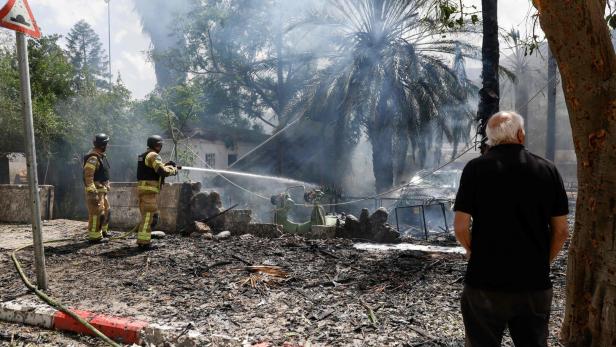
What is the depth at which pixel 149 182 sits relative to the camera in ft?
24.3

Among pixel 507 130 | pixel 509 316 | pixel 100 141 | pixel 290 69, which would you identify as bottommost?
pixel 509 316

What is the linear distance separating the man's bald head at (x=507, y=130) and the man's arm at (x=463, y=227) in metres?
0.45

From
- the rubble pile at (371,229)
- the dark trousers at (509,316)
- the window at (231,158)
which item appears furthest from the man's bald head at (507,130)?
the window at (231,158)

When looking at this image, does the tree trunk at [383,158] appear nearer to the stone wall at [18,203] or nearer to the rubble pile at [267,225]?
the rubble pile at [267,225]

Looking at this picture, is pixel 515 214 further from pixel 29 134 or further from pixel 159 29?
pixel 159 29

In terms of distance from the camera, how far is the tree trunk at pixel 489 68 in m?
7.18

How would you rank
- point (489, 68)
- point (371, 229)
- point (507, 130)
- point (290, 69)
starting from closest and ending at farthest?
point (507, 130), point (489, 68), point (371, 229), point (290, 69)

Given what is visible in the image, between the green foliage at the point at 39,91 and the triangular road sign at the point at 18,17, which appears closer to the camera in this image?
the triangular road sign at the point at 18,17

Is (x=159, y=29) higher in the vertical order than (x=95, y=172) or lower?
higher

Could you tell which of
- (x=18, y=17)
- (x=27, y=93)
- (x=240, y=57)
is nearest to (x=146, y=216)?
(x=27, y=93)

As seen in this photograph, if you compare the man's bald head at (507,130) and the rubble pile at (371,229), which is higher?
the man's bald head at (507,130)

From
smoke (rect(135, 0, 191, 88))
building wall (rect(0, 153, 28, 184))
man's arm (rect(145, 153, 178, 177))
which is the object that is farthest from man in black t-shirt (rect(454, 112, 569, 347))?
smoke (rect(135, 0, 191, 88))

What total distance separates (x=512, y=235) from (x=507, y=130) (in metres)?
0.57

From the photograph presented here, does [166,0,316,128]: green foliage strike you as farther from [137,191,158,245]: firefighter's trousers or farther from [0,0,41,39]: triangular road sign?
[0,0,41,39]: triangular road sign
